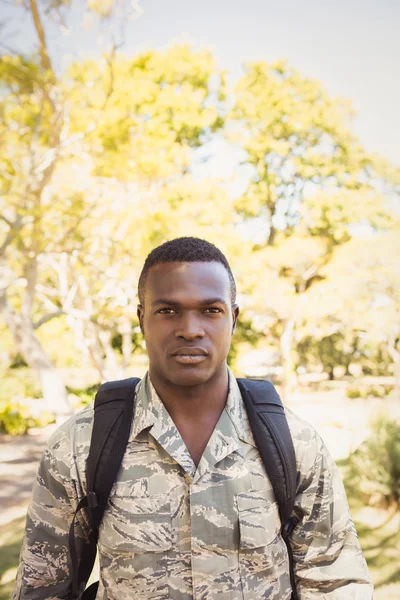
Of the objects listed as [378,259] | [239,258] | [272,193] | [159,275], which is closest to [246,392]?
[159,275]

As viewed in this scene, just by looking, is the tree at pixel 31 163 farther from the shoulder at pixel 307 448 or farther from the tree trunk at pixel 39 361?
the shoulder at pixel 307 448

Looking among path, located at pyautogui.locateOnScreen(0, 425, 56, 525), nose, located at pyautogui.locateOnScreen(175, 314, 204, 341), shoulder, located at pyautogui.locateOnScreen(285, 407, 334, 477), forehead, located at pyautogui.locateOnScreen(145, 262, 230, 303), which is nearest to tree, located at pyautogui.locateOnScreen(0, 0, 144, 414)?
path, located at pyautogui.locateOnScreen(0, 425, 56, 525)

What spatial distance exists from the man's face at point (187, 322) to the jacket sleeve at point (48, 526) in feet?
1.19

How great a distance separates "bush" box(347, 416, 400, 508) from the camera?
598cm

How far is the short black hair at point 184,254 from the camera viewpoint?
1483 millimetres

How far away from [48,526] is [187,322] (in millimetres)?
674

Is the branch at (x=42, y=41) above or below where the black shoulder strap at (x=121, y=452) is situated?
above

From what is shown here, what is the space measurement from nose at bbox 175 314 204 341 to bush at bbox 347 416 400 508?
5362 millimetres

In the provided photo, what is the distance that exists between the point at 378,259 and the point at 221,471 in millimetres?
14811

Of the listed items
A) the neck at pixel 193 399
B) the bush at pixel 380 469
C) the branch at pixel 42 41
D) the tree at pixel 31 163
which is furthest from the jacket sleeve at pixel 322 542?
the branch at pixel 42 41

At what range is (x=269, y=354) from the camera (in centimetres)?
2411

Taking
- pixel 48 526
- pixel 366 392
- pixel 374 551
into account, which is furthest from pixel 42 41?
pixel 366 392

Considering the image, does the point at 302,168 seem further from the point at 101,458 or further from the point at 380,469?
the point at 101,458

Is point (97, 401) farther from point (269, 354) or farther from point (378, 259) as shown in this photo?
point (269, 354)
